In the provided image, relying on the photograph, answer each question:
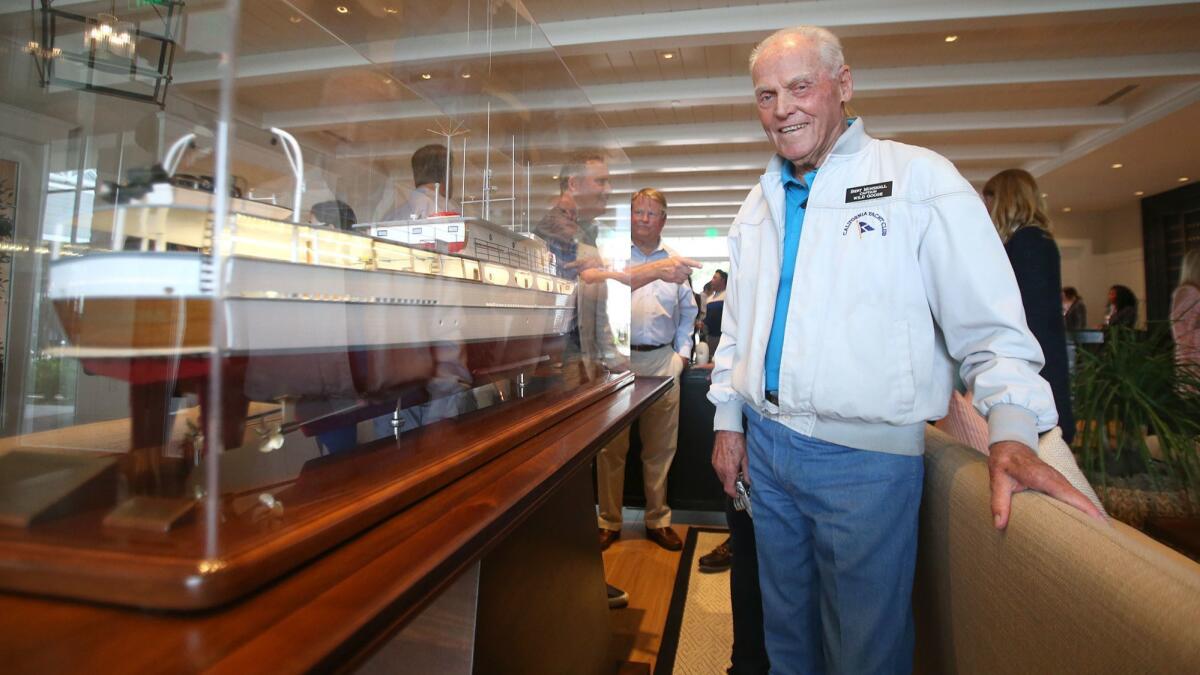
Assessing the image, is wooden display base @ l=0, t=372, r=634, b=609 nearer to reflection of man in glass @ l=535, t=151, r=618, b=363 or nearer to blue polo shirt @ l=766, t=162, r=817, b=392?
blue polo shirt @ l=766, t=162, r=817, b=392

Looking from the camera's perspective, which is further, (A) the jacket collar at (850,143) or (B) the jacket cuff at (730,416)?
(B) the jacket cuff at (730,416)

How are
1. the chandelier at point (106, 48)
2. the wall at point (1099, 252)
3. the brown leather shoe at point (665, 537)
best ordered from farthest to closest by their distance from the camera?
the wall at point (1099, 252) → the brown leather shoe at point (665, 537) → the chandelier at point (106, 48)

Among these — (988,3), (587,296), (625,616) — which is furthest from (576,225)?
(988,3)

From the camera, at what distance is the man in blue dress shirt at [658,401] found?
12.0ft

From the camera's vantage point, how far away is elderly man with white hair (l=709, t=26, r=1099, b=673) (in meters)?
1.30

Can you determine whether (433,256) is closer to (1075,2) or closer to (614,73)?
(1075,2)

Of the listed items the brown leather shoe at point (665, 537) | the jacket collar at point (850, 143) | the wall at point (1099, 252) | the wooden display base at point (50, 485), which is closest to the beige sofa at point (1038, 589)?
the jacket collar at point (850, 143)

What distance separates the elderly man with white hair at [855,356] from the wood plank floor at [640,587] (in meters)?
0.99

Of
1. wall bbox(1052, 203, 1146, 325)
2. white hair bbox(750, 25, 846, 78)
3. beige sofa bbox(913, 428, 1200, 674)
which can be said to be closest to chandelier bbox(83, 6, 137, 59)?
white hair bbox(750, 25, 846, 78)

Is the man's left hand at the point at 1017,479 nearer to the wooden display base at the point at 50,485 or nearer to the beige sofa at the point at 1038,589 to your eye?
the beige sofa at the point at 1038,589

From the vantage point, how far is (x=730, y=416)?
174cm

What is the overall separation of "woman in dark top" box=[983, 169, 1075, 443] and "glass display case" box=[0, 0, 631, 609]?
1.59 metres

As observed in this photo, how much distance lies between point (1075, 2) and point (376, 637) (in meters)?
6.72

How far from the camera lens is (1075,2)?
16.4ft
